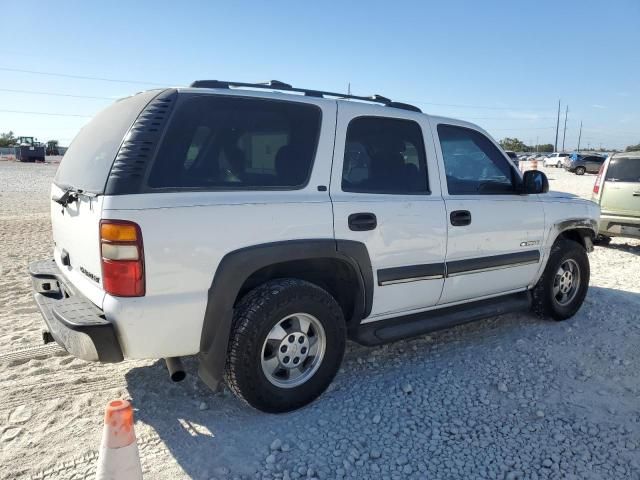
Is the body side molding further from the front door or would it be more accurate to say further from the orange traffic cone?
the orange traffic cone

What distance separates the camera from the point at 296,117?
323 centimetres

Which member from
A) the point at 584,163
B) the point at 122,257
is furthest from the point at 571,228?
the point at 584,163

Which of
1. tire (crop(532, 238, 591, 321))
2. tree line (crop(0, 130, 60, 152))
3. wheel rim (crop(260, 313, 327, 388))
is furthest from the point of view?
tree line (crop(0, 130, 60, 152))

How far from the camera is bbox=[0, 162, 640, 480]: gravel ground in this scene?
2738 mm

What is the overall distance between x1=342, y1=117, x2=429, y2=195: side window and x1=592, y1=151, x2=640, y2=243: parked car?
6.62 meters

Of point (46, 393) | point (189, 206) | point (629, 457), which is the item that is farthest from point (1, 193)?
point (629, 457)

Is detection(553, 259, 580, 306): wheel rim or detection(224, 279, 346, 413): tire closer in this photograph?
detection(224, 279, 346, 413): tire

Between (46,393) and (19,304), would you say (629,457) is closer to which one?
(46,393)

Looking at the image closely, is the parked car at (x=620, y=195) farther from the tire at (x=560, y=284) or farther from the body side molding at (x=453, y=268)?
the body side molding at (x=453, y=268)

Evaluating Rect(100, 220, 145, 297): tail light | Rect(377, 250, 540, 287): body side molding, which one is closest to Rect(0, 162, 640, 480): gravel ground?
Rect(377, 250, 540, 287): body side molding

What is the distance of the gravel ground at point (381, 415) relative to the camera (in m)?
2.74

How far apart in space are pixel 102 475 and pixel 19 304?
3.74 meters

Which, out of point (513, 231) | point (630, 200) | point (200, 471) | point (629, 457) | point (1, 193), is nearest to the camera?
point (200, 471)

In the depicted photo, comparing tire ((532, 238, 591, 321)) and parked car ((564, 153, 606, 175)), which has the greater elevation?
parked car ((564, 153, 606, 175))
